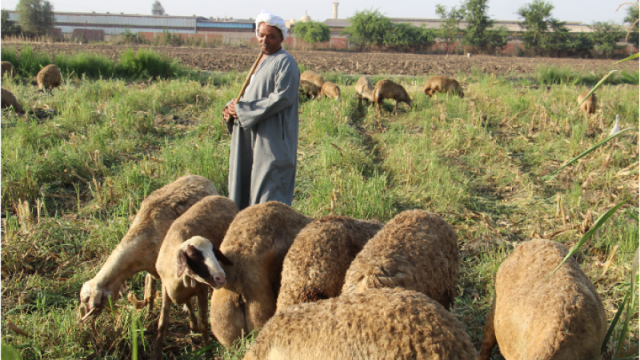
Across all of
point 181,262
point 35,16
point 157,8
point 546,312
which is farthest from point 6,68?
point 157,8

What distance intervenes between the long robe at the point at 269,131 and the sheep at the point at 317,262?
1.46m

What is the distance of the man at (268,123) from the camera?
379cm

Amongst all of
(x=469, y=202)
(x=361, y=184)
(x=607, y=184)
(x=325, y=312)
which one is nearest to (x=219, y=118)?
(x=361, y=184)

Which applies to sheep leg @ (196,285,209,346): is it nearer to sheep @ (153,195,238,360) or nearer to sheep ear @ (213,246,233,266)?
sheep @ (153,195,238,360)

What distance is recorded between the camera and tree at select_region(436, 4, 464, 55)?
158 feet

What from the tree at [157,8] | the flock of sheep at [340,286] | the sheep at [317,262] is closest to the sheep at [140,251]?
the flock of sheep at [340,286]

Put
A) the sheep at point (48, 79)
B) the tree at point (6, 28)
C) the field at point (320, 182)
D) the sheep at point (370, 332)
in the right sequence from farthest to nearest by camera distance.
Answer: the tree at point (6, 28) < the sheep at point (48, 79) < the field at point (320, 182) < the sheep at point (370, 332)

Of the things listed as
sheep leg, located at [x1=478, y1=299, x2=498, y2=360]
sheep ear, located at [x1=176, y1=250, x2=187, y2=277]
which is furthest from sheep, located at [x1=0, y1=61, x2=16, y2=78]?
sheep leg, located at [x1=478, y1=299, x2=498, y2=360]

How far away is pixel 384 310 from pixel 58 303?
3.01m

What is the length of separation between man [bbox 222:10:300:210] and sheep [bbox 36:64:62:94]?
32.8 ft

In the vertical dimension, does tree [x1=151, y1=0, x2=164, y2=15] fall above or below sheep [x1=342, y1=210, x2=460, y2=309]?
above

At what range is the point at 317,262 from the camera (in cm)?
231

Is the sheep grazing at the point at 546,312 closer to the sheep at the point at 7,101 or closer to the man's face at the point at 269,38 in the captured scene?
the man's face at the point at 269,38

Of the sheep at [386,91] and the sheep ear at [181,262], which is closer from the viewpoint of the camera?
the sheep ear at [181,262]
